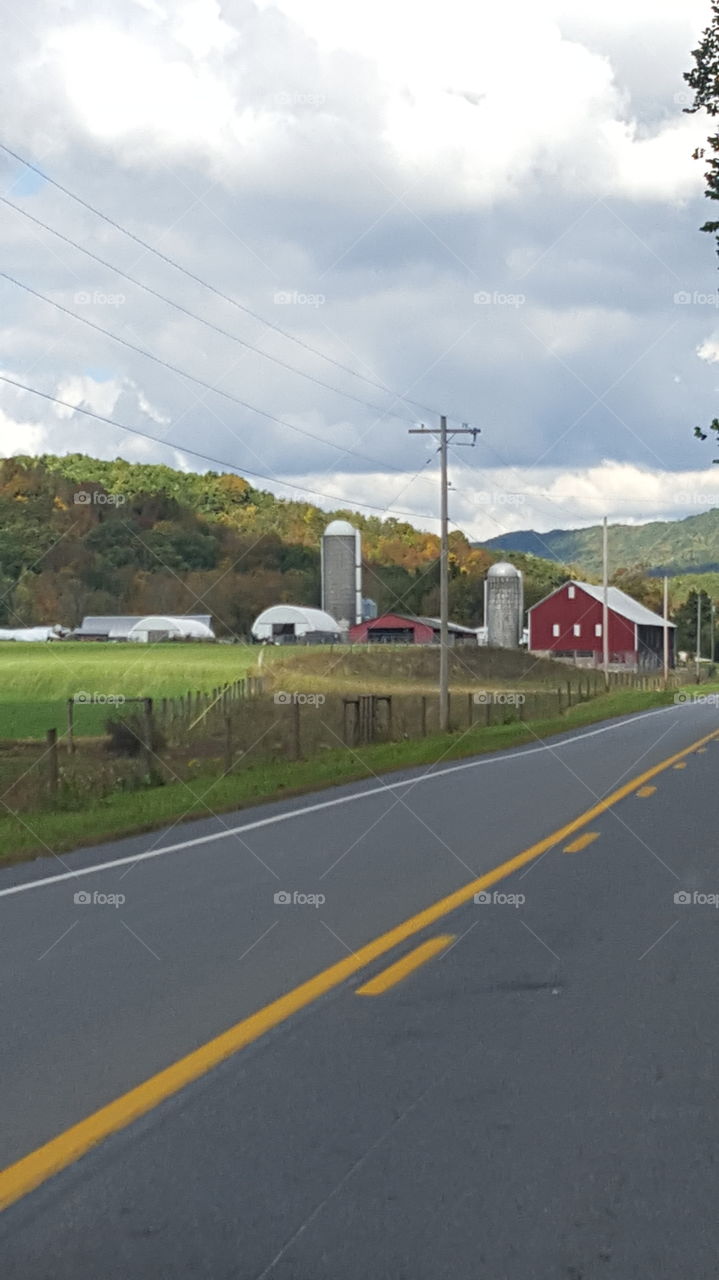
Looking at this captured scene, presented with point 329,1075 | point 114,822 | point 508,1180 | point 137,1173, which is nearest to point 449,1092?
point 329,1075

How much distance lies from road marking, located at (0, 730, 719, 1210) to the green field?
2714 centimetres

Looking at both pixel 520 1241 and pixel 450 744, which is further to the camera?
pixel 450 744

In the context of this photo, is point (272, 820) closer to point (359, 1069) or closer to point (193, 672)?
point (359, 1069)

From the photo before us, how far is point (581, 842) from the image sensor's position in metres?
14.8

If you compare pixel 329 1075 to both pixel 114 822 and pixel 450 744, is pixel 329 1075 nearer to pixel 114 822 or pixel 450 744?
pixel 114 822

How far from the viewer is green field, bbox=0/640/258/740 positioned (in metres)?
43.3

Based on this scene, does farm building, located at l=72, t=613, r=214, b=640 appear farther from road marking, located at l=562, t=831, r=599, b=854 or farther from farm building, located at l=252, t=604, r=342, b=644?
road marking, located at l=562, t=831, r=599, b=854

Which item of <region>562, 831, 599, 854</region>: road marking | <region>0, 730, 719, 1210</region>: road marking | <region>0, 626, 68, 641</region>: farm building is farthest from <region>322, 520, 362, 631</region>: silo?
<region>0, 730, 719, 1210</region>: road marking

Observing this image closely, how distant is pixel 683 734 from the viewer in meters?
36.3

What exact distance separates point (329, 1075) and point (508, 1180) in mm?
1420

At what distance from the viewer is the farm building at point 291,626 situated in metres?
110

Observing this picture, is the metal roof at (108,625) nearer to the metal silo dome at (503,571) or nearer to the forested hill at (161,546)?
the forested hill at (161,546)

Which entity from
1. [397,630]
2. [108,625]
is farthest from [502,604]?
[108,625]

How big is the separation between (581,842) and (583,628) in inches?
3853
